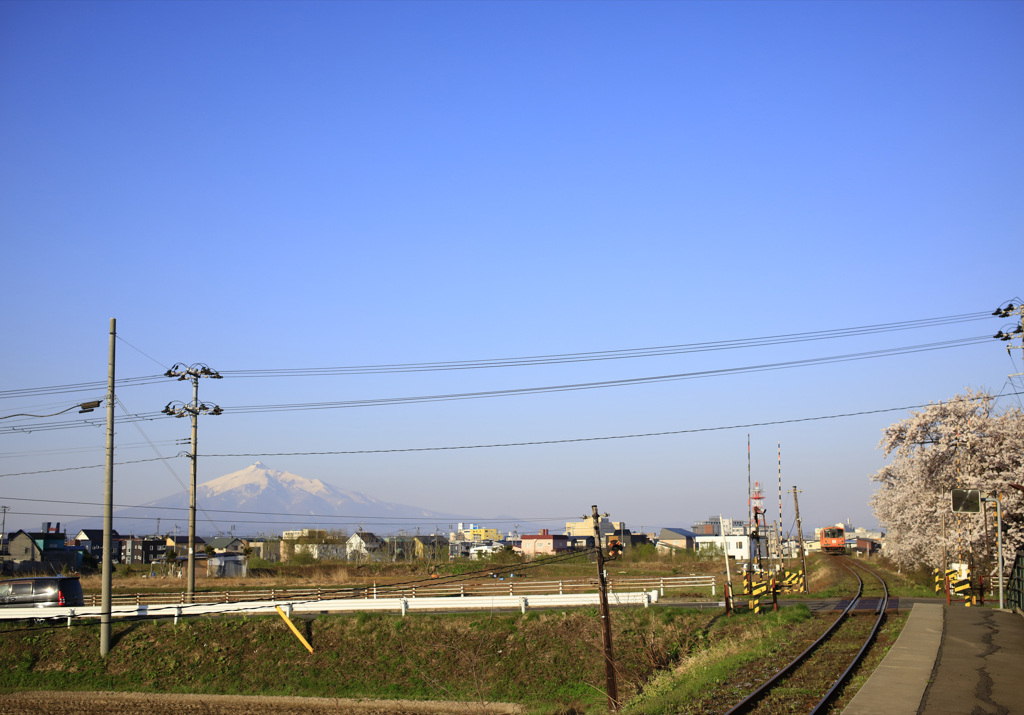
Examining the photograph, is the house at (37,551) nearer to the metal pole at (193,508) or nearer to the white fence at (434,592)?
the white fence at (434,592)

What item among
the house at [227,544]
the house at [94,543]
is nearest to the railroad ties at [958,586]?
the house at [227,544]

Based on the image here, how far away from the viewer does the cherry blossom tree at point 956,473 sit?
36281mm

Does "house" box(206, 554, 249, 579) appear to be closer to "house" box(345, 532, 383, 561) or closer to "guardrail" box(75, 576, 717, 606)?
"house" box(345, 532, 383, 561)

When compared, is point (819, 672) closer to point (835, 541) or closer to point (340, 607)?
point (340, 607)

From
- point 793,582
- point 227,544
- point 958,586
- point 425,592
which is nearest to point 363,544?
point 227,544

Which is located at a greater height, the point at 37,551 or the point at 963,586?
the point at 963,586

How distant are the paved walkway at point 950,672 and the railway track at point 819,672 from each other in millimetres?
658

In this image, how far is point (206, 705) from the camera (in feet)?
97.2

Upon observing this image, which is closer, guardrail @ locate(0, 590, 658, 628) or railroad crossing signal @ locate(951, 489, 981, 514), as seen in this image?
railroad crossing signal @ locate(951, 489, 981, 514)

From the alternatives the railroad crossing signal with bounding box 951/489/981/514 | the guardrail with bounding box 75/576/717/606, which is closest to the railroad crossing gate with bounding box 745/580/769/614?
the railroad crossing signal with bounding box 951/489/981/514

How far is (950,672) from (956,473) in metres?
25.9

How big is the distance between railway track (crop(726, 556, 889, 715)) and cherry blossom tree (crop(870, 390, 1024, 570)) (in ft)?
43.0

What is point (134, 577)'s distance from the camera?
6494 centimetres

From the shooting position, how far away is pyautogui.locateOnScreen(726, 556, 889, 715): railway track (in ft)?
47.2
